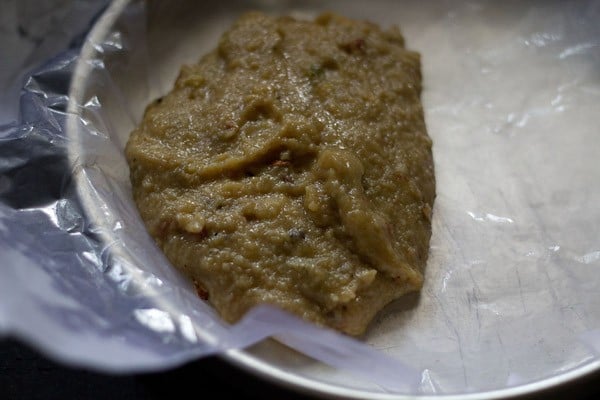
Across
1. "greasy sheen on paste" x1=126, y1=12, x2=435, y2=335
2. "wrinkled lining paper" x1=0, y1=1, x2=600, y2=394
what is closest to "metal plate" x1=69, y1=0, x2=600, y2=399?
"wrinkled lining paper" x1=0, y1=1, x2=600, y2=394

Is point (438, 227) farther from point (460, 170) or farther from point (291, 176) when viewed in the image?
point (291, 176)

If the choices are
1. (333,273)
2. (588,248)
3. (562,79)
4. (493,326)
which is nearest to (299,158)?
(333,273)

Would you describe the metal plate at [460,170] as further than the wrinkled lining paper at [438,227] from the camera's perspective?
Yes

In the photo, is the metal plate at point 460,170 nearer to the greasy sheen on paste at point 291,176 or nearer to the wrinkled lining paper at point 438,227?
the wrinkled lining paper at point 438,227

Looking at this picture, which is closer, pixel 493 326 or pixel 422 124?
pixel 493 326

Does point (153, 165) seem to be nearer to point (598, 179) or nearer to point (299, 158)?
point (299, 158)

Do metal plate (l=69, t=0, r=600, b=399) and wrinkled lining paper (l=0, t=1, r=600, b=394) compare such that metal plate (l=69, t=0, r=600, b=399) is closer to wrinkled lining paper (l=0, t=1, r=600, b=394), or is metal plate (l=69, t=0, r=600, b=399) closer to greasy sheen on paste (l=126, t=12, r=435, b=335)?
wrinkled lining paper (l=0, t=1, r=600, b=394)

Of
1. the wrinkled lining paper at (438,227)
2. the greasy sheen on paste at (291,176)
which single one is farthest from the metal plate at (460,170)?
the greasy sheen on paste at (291,176)

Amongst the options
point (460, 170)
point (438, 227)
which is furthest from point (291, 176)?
point (460, 170)
